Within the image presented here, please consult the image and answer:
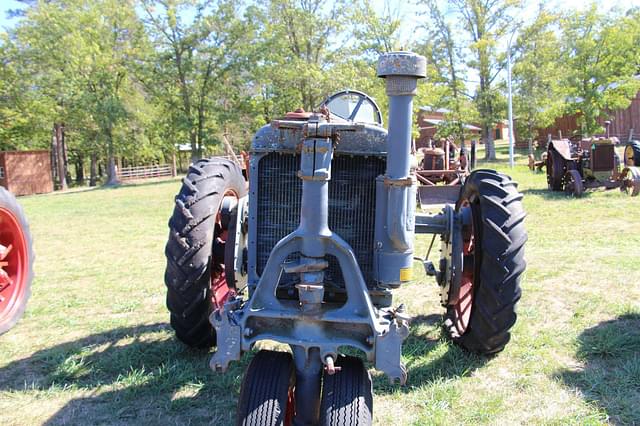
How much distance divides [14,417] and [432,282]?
408cm

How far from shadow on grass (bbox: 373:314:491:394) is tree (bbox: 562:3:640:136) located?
25.7 meters

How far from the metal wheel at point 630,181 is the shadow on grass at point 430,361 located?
867 centimetres

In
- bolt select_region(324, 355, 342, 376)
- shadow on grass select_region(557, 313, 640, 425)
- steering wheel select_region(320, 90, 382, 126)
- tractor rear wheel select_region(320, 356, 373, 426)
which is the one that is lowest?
shadow on grass select_region(557, 313, 640, 425)

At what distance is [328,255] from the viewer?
10.1ft

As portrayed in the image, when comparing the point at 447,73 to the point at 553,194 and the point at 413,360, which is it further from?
the point at 413,360

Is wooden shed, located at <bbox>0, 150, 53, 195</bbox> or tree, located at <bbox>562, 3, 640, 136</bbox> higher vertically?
tree, located at <bbox>562, 3, 640, 136</bbox>

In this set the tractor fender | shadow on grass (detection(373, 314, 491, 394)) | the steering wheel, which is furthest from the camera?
the tractor fender

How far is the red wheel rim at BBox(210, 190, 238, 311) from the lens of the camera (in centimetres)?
385

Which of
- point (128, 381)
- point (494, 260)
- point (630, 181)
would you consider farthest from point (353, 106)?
point (630, 181)

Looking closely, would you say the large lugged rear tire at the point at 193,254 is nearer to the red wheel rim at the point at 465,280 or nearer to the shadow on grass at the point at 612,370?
the red wheel rim at the point at 465,280

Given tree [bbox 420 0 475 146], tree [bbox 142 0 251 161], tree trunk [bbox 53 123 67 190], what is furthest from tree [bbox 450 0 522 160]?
tree trunk [bbox 53 123 67 190]

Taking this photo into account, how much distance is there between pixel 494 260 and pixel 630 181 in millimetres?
9407

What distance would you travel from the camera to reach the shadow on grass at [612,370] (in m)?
3.05

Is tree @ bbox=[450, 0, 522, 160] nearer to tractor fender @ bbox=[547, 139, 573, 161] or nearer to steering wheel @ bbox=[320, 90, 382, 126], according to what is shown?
tractor fender @ bbox=[547, 139, 573, 161]
